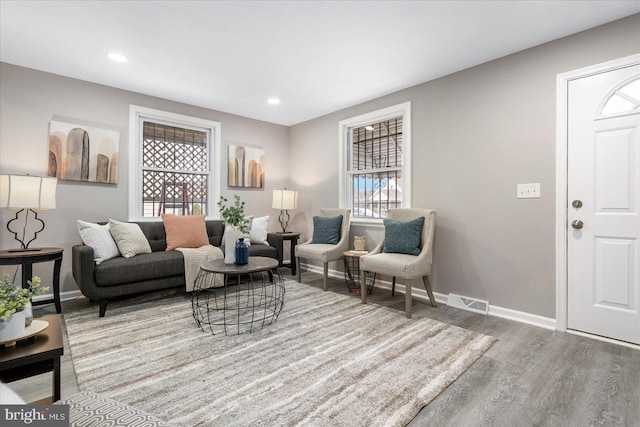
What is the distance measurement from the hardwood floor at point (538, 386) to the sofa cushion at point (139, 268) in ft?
2.36

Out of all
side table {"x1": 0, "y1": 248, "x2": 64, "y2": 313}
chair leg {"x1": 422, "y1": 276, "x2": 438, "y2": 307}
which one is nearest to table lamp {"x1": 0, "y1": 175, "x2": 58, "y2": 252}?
side table {"x1": 0, "y1": 248, "x2": 64, "y2": 313}

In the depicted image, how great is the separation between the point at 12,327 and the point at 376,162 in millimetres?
3745

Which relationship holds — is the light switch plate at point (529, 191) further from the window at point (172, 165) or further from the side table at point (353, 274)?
the window at point (172, 165)

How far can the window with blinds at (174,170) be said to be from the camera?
156 inches

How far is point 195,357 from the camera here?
204 cm

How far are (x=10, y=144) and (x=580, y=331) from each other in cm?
549

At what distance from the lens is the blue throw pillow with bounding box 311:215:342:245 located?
405cm

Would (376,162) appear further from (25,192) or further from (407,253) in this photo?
(25,192)

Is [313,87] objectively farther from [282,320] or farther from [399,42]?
[282,320]

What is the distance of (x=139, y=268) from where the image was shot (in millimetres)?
2934

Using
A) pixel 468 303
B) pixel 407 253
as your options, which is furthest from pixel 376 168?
pixel 468 303

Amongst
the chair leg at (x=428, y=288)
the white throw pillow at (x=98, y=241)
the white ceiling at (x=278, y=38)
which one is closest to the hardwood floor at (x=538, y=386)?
the chair leg at (x=428, y=288)

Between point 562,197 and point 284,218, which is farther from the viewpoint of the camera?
point 284,218

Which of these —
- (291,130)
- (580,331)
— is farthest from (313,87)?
(580,331)
